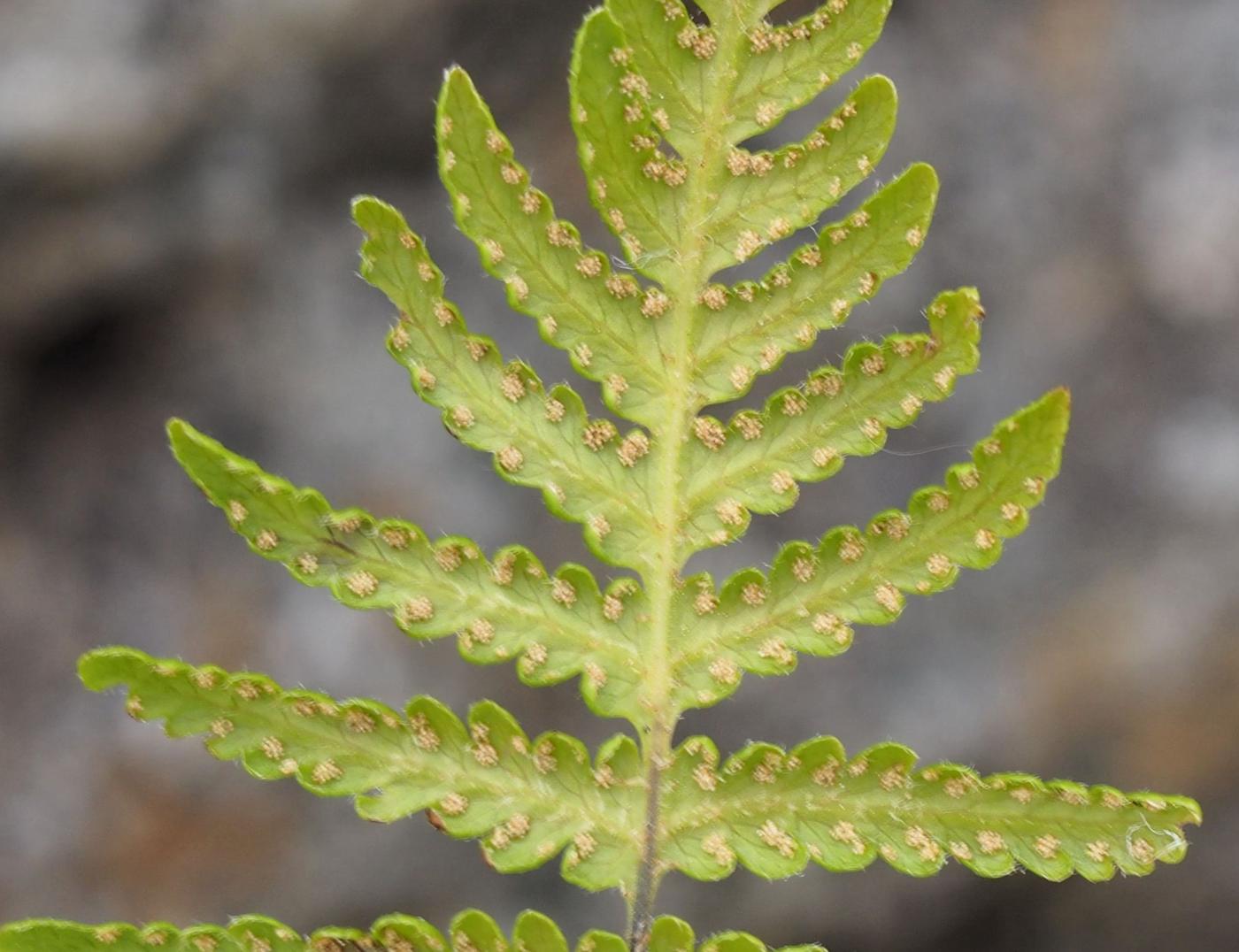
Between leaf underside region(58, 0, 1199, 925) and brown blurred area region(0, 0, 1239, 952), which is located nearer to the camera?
leaf underside region(58, 0, 1199, 925)

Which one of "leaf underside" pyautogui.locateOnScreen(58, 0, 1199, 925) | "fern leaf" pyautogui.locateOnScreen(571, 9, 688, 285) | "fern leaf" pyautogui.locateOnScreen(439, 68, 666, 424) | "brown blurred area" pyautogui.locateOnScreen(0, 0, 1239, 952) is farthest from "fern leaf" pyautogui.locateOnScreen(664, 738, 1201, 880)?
"brown blurred area" pyautogui.locateOnScreen(0, 0, 1239, 952)

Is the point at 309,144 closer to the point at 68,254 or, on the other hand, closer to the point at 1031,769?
the point at 68,254

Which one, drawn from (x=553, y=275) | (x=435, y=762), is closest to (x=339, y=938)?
(x=435, y=762)

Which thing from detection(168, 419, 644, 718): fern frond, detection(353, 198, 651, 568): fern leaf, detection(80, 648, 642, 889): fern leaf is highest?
detection(353, 198, 651, 568): fern leaf

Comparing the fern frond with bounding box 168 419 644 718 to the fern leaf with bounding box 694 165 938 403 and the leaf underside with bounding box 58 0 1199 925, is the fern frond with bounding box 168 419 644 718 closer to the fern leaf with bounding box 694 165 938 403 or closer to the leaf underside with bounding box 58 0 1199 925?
the leaf underside with bounding box 58 0 1199 925

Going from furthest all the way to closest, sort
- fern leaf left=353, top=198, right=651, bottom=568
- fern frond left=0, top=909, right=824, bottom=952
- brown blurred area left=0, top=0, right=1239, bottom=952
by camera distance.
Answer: brown blurred area left=0, top=0, right=1239, bottom=952 → fern leaf left=353, top=198, right=651, bottom=568 → fern frond left=0, top=909, right=824, bottom=952
